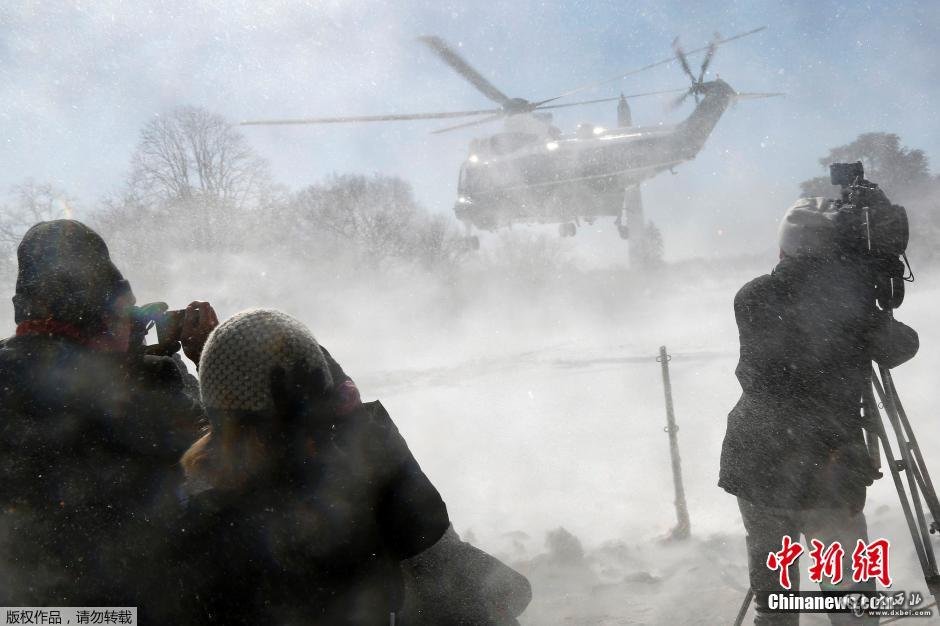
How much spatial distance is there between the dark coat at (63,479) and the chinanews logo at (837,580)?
2.23 m

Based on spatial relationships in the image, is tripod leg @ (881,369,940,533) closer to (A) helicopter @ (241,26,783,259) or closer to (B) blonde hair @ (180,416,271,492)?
(B) blonde hair @ (180,416,271,492)

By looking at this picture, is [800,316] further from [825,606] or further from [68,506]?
[68,506]

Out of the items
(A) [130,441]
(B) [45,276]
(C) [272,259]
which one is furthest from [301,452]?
(C) [272,259]

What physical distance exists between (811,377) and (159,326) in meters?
2.36

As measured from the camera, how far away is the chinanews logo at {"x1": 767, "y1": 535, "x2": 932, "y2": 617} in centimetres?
214

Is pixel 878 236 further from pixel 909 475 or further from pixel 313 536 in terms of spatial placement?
pixel 313 536

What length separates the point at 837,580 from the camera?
2.18m

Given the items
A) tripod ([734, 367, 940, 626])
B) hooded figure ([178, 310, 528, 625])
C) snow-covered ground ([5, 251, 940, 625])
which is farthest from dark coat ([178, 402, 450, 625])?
snow-covered ground ([5, 251, 940, 625])

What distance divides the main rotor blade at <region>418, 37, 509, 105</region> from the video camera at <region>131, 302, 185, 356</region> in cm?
1375

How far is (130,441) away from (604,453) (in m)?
5.70

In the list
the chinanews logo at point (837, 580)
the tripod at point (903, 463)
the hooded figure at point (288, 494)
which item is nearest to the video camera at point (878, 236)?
the tripod at point (903, 463)

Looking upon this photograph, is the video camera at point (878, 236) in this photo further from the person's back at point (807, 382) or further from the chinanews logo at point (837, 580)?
the chinanews logo at point (837, 580)

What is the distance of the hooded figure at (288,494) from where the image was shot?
1.14 m

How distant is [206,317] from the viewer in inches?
68.9
